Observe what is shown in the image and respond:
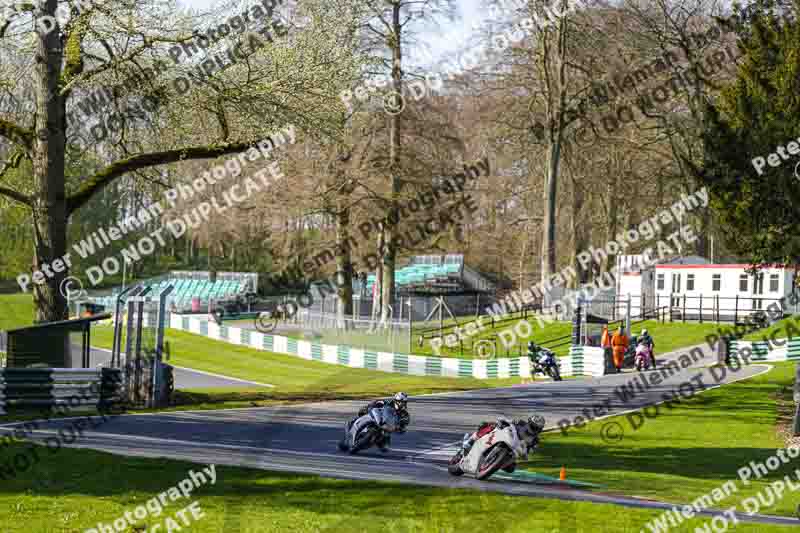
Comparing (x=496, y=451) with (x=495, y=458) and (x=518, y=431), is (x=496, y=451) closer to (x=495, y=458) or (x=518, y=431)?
(x=495, y=458)

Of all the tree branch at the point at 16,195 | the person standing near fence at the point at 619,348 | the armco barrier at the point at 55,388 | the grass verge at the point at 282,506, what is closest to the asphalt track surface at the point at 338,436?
the grass verge at the point at 282,506

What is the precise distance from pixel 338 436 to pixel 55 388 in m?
6.36

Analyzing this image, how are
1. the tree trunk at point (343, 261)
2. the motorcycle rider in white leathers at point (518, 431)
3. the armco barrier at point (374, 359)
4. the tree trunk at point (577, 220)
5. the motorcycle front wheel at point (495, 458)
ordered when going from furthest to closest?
the tree trunk at point (577, 220)
the tree trunk at point (343, 261)
the armco barrier at point (374, 359)
the motorcycle rider in white leathers at point (518, 431)
the motorcycle front wheel at point (495, 458)

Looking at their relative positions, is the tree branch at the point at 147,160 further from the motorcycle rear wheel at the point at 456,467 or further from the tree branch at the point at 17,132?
the motorcycle rear wheel at the point at 456,467

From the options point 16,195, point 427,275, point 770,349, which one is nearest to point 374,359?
point 770,349

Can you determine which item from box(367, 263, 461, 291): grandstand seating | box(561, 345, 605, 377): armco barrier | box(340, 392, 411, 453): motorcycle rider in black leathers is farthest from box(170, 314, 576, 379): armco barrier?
box(367, 263, 461, 291): grandstand seating

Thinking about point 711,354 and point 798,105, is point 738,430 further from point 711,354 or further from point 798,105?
point 711,354

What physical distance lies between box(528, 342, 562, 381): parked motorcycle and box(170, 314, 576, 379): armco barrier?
169cm

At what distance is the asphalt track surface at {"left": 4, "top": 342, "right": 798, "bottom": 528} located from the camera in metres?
12.9

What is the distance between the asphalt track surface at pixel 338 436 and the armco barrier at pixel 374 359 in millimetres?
7658

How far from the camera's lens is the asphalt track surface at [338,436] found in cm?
1286

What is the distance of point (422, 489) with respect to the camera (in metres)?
12.0

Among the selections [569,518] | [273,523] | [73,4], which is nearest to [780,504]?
[569,518]

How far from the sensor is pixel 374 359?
132 ft
